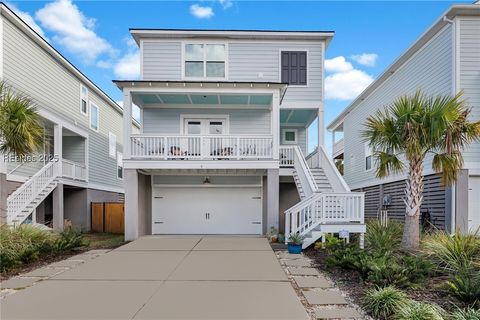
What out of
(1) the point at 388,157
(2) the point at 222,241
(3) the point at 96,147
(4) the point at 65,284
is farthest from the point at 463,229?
(3) the point at 96,147

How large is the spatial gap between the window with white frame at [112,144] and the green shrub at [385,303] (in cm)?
1970

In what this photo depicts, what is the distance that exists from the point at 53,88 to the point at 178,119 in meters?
5.94

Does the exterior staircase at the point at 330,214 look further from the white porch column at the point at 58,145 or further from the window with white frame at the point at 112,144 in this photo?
the window with white frame at the point at 112,144

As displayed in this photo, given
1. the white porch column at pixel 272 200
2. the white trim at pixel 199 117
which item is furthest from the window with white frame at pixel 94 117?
the white porch column at pixel 272 200

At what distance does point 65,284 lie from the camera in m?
6.32

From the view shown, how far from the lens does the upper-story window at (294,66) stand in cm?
1500

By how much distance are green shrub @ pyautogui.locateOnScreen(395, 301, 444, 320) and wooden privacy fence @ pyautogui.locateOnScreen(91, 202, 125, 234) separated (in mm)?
14357

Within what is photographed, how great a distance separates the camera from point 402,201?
14.4 m

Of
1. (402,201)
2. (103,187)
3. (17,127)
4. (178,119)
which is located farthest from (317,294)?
(103,187)

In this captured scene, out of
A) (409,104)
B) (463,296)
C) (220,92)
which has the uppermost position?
(220,92)

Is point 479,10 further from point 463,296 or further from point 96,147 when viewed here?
point 96,147

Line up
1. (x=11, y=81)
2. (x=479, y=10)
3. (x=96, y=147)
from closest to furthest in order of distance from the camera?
(x=479, y=10)
(x=11, y=81)
(x=96, y=147)

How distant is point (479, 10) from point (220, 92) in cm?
880

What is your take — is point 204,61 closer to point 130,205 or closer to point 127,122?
point 127,122
